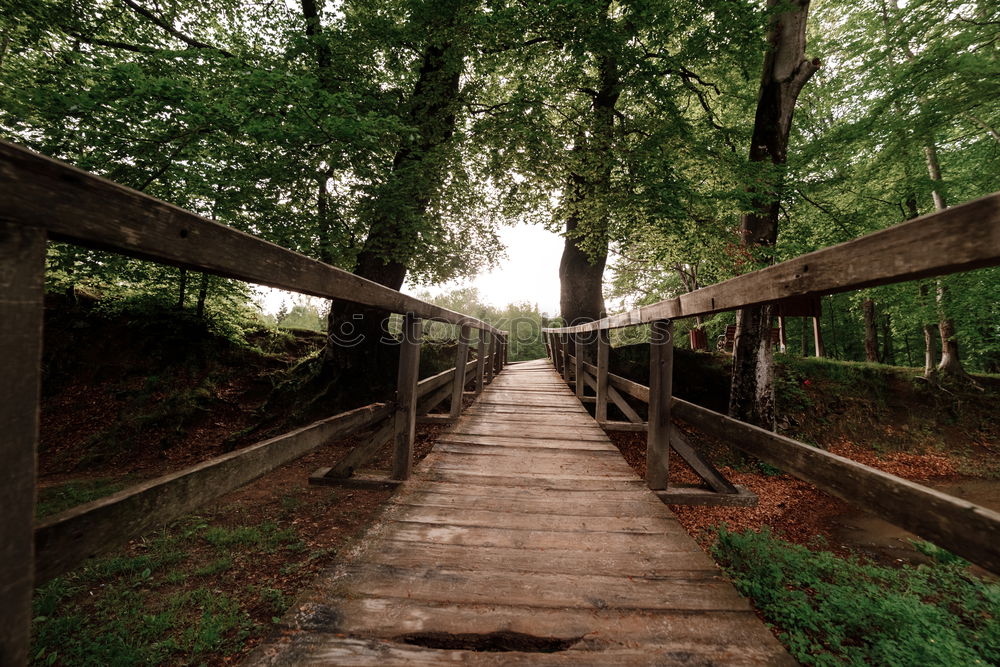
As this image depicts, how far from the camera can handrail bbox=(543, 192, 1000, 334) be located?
0.87 meters

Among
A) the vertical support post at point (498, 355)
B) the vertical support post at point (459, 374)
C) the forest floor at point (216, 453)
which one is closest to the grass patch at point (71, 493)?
the forest floor at point (216, 453)

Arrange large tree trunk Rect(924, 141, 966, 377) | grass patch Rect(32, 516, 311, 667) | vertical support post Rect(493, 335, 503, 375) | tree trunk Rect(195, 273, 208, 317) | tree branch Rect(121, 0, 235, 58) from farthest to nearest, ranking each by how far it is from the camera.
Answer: vertical support post Rect(493, 335, 503, 375) → large tree trunk Rect(924, 141, 966, 377) → tree trunk Rect(195, 273, 208, 317) → tree branch Rect(121, 0, 235, 58) → grass patch Rect(32, 516, 311, 667)

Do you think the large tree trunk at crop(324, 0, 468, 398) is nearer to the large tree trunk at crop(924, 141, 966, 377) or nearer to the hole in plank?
the hole in plank

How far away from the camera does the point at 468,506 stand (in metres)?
2.39

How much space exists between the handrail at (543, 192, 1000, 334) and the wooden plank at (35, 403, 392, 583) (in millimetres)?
2012

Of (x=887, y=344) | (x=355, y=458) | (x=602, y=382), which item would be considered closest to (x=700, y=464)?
(x=602, y=382)

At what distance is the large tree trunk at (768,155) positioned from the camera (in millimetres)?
6555

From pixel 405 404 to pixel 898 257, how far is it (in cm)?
269

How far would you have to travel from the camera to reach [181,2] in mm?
7109

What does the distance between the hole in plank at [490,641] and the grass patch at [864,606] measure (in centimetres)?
225

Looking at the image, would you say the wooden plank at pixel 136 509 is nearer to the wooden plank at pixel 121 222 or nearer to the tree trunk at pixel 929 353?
the wooden plank at pixel 121 222

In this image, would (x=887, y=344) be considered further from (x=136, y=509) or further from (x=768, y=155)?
(x=136, y=509)

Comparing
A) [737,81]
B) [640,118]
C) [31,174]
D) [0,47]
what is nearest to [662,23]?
[640,118]

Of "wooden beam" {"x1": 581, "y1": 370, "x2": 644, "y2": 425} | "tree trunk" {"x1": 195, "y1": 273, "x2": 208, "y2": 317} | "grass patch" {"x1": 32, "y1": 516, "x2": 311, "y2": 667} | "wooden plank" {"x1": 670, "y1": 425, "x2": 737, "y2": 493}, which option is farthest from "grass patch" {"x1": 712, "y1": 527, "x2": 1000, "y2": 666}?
"tree trunk" {"x1": 195, "y1": 273, "x2": 208, "y2": 317}
